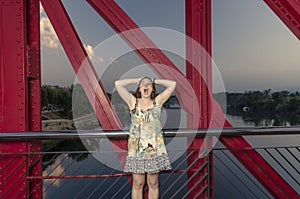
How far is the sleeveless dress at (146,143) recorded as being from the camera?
2.09 m

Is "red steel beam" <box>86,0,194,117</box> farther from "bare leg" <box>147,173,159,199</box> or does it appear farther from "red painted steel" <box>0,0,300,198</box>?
"bare leg" <box>147,173,159,199</box>

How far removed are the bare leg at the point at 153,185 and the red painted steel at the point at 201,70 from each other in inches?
16.9

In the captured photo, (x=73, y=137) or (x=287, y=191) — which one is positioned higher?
(x=73, y=137)

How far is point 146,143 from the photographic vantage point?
2088mm

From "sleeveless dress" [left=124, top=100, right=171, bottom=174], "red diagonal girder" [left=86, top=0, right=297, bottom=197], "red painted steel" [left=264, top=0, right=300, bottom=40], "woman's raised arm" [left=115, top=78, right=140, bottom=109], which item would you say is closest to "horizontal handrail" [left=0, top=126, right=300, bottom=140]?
"sleeveless dress" [left=124, top=100, right=171, bottom=174]

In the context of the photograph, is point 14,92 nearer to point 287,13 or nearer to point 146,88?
point 146,88

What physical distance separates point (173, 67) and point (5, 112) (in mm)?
1591

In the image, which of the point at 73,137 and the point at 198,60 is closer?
the point at 73,137

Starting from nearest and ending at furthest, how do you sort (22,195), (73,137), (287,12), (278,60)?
1. (73,137)
2. (287,12)
3. (22,195)
4. (278,60)

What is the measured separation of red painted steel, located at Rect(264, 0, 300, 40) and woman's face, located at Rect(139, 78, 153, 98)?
1.32 metres

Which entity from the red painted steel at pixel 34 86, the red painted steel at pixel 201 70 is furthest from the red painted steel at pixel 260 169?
the red painted steel at pixel 34 86

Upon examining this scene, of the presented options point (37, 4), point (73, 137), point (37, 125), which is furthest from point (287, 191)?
point (37, 4)

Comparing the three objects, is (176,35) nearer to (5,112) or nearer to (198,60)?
(198,60)

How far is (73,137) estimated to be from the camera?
Result: 6.83 ft
